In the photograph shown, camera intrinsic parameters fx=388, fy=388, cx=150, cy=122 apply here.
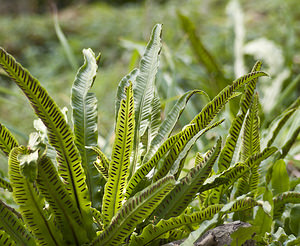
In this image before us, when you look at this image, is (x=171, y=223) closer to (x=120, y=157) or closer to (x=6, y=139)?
(x=120, y=157)

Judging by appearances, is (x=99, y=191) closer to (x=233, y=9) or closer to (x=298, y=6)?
(x=233, y=9)

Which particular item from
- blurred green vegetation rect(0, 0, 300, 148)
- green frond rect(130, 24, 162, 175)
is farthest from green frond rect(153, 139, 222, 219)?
blurred green vegetation rect(0, 0, 300, 148)

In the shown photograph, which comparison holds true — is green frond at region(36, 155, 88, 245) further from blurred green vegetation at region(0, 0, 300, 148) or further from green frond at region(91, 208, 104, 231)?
blurred green vegetation at region(0, 0, 300, 148)

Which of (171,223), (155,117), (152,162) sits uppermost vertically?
(155,117)

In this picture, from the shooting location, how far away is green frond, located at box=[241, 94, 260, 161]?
66 centimetres

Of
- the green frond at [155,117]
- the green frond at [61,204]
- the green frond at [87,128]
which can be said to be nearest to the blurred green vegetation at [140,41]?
the green frond at [155,117]

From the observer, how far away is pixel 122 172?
0.61 metres

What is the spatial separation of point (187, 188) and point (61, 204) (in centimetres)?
20

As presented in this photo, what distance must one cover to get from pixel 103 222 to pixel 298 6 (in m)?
3.85

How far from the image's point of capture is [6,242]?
21.8 inches

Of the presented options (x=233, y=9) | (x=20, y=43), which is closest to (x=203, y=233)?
(x=233, y=9)

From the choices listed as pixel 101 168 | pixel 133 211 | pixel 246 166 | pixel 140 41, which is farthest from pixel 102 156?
pixel 140 41

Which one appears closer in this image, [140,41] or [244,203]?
[244,203]

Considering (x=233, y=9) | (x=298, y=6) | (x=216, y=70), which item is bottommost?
(x=216, y=70)
